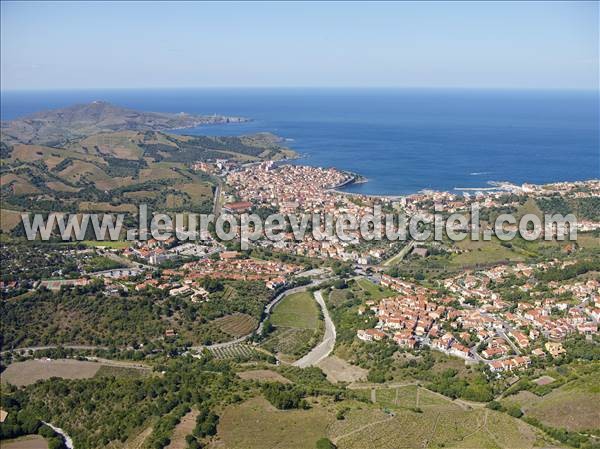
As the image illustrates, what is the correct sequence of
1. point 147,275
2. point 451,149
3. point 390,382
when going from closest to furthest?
point 390,382 < point 147,275 < point 451,149

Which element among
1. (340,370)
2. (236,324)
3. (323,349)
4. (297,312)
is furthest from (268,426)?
Answer: (297,312)

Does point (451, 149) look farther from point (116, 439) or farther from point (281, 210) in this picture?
point (116, 439)

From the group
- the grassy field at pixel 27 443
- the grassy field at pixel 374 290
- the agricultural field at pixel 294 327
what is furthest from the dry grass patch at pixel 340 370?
the grassy field at pixel 27 443

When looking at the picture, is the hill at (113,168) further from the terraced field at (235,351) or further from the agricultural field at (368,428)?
the agricultural field at (368,428)

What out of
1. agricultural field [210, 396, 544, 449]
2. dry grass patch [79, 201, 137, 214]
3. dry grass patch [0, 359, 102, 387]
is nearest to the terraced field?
dry grass patch [0, 359, 102, 387]

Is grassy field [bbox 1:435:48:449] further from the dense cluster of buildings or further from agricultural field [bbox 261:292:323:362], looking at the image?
the dense cluster of buildings

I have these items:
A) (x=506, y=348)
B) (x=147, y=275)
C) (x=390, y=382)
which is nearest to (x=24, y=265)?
(x=147, y=275)
